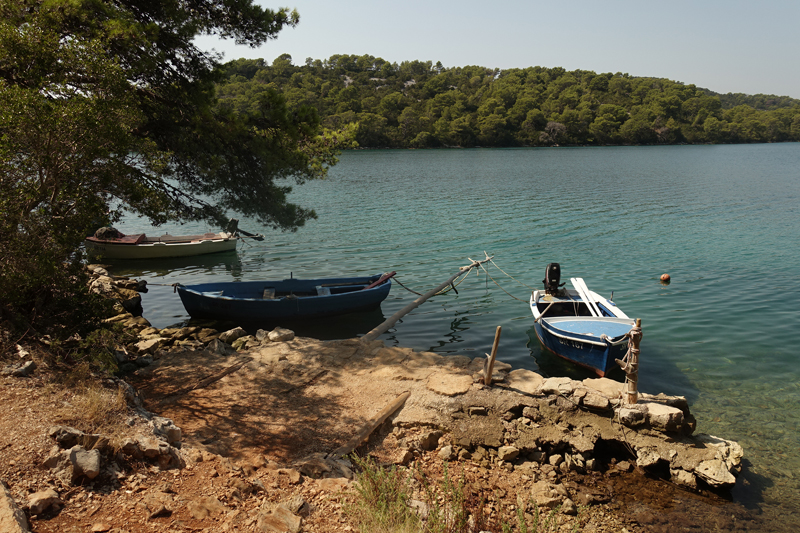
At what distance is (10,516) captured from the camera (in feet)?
14.7

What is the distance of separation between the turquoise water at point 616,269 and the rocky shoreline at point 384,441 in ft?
6.17

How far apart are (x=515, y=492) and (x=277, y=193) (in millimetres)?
9540

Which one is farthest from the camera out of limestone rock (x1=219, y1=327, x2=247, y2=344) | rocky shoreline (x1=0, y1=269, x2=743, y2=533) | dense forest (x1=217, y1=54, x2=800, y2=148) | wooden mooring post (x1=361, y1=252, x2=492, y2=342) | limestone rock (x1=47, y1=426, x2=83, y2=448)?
dense forest (x1=217, y1=54, x2=800, y2=148)

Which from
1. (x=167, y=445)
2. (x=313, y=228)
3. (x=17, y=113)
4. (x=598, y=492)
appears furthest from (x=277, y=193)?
(x=313, y=228)

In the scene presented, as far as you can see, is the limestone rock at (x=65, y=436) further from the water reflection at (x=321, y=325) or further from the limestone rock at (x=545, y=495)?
the water reflection at (x=321, y=325)

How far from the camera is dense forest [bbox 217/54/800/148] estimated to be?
408 ft

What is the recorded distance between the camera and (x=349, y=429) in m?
8.89

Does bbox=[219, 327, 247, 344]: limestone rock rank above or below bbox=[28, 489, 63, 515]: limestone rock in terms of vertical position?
below

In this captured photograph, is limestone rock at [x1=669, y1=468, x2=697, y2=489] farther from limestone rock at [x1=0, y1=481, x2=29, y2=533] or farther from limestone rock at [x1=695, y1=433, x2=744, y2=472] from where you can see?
limestone rock at [x1=0, y1=481, x2=29, y2=533]

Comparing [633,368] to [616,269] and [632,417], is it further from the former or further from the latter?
[616,269]

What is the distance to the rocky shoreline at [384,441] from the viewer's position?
18.4 feet

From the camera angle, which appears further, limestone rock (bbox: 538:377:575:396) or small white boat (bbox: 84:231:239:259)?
small white boat (bbox: 84:231:239:259)

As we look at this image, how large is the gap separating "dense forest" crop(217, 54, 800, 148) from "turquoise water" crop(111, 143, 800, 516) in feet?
263

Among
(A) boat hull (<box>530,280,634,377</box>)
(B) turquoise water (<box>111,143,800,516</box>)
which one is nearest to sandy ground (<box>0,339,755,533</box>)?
(B) turquoise water (<box>111,143,800,516</box>)
